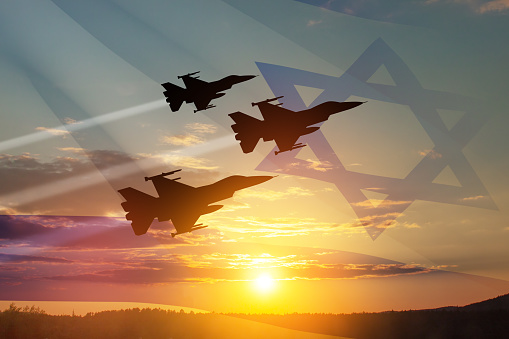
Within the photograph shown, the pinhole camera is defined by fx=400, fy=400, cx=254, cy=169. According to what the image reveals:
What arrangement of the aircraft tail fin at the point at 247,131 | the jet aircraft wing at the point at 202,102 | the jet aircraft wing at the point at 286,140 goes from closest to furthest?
the jet aircraft wing at the point at 286,140
the aircraft tail fin at the point at 247,131
the jet aircraft wing at the point at 202,102

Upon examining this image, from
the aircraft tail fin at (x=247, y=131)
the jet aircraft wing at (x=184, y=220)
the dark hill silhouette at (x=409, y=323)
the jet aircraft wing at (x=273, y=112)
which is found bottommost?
the dark hill silhouette at (x=409, y=323)

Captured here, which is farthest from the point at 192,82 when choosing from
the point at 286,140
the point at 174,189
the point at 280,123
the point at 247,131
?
the point at 286,140

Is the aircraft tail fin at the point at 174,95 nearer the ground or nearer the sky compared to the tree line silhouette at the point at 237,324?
nearer the sky

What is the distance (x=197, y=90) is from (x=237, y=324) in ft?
281

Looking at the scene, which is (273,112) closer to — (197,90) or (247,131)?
(247,131)

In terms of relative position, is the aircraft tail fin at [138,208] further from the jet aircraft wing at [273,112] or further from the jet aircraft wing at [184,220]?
the jet aircraft wing at [273,112]

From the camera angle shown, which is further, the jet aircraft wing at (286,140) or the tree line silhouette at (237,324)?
Answer: the tree line silhouette at (237,324)

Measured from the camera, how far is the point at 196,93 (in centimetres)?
5550

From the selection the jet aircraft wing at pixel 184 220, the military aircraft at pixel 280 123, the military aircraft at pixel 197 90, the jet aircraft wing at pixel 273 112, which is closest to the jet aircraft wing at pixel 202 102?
the military aircraft at pixel 197 90

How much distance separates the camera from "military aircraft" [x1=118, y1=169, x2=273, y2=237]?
5072cm

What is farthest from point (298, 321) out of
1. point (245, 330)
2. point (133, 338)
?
point (133, 338)

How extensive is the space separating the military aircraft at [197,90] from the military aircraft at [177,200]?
37.1ft

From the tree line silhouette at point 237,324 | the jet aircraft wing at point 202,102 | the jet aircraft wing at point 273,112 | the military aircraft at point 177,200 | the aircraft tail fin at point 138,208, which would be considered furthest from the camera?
the tree line silhouette at point 237,324

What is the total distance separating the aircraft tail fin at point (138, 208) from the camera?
178 ft
